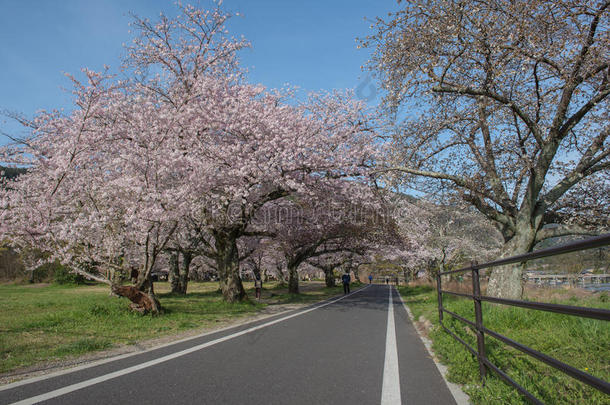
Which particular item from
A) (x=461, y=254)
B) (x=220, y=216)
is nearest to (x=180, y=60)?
(x=220, y=216)

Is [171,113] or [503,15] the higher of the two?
[503,15]

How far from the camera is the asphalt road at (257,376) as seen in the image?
3836 millimetres

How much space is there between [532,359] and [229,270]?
44.9 feet

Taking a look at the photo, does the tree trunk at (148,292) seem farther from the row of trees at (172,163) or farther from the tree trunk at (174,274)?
the tree trunk at (174,274)

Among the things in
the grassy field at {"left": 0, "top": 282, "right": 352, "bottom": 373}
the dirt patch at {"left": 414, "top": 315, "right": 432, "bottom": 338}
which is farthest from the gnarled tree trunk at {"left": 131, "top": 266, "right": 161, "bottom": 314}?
the dirt patch at {"left": 414, "top": 315, "right": 432, "bottom": 338}

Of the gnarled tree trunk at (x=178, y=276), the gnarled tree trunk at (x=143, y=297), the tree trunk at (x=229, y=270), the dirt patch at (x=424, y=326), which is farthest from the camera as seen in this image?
the gnarled tree trunk at (x=178, y=276)

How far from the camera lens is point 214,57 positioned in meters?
16.8

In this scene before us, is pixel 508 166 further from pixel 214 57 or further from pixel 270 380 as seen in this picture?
pixel 214 57

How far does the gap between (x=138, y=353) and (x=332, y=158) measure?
36.3 feet

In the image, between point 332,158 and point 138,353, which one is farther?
point 332,158

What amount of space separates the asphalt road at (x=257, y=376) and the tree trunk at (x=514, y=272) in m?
5.11

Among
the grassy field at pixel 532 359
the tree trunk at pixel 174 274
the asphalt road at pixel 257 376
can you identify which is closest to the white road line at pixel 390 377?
the asphalt road at pixel 257 376

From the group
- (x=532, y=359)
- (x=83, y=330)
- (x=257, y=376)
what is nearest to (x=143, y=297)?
(x=83, y=330)

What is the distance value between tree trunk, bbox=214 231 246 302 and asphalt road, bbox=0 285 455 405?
9.32m
